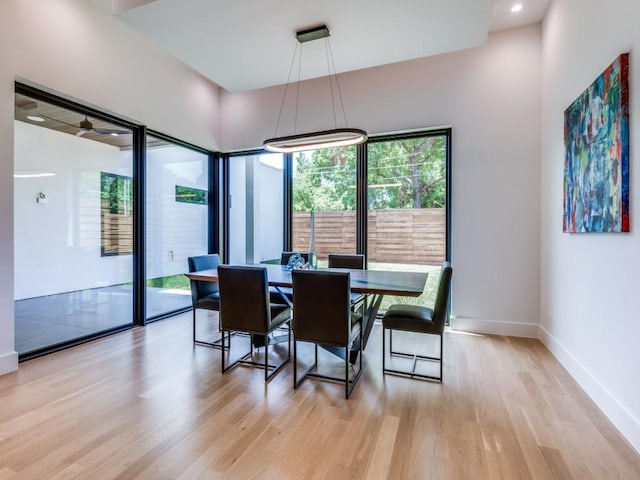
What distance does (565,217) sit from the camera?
301 cm

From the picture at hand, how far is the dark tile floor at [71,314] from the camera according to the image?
3166 mm

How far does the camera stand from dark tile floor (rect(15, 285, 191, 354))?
3.17 m

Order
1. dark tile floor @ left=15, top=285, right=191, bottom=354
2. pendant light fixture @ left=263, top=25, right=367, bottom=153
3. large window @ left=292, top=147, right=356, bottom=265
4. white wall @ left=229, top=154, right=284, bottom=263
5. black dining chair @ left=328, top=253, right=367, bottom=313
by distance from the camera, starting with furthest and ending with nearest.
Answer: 1. white wall @ left=229, top=154, right=284, bottom=263
2. large window @ left=292, top=147, right=356, bottom=265
3. black dining chair @ left=328, top=253, right=367, bottom=313
4. dark tile floor @ left=15, top=285, right=191, bottom=354
5. pendant light fixture @ left=263, top=25, right=367, bottom=153

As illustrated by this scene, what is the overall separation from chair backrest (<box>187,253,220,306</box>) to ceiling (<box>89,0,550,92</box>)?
2274 mm

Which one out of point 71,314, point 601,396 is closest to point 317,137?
point 601,396

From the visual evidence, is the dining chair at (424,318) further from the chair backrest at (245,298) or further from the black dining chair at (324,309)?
the chair backrest at (245,298)

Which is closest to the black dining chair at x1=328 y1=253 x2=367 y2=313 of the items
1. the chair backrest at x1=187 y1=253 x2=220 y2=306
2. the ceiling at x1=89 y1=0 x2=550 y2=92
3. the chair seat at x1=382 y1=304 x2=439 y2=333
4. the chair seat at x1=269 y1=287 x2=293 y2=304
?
the chair seat at x1=269 y1=287 x2=293 y2=304

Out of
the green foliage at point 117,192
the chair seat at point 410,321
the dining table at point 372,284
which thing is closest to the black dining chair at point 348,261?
the dining table at point 372,284

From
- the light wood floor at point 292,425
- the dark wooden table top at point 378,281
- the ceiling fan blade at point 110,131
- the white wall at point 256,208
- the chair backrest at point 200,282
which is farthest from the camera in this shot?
the white wall at point 256,208

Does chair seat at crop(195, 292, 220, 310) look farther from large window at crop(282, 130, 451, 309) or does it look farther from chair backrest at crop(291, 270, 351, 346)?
large window at crop(282, 130, 451, 309)

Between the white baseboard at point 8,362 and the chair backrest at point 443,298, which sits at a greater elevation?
the chair backrest at point 443,298

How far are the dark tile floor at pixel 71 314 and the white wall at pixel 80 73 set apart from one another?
0.30 m

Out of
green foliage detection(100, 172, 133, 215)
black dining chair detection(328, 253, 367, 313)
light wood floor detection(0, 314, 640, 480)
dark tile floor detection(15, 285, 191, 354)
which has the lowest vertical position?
light wood floor detection(0, 314, 640, 480)

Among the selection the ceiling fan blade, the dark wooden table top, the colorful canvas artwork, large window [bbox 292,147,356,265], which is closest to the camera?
the colorful canvas artwork
